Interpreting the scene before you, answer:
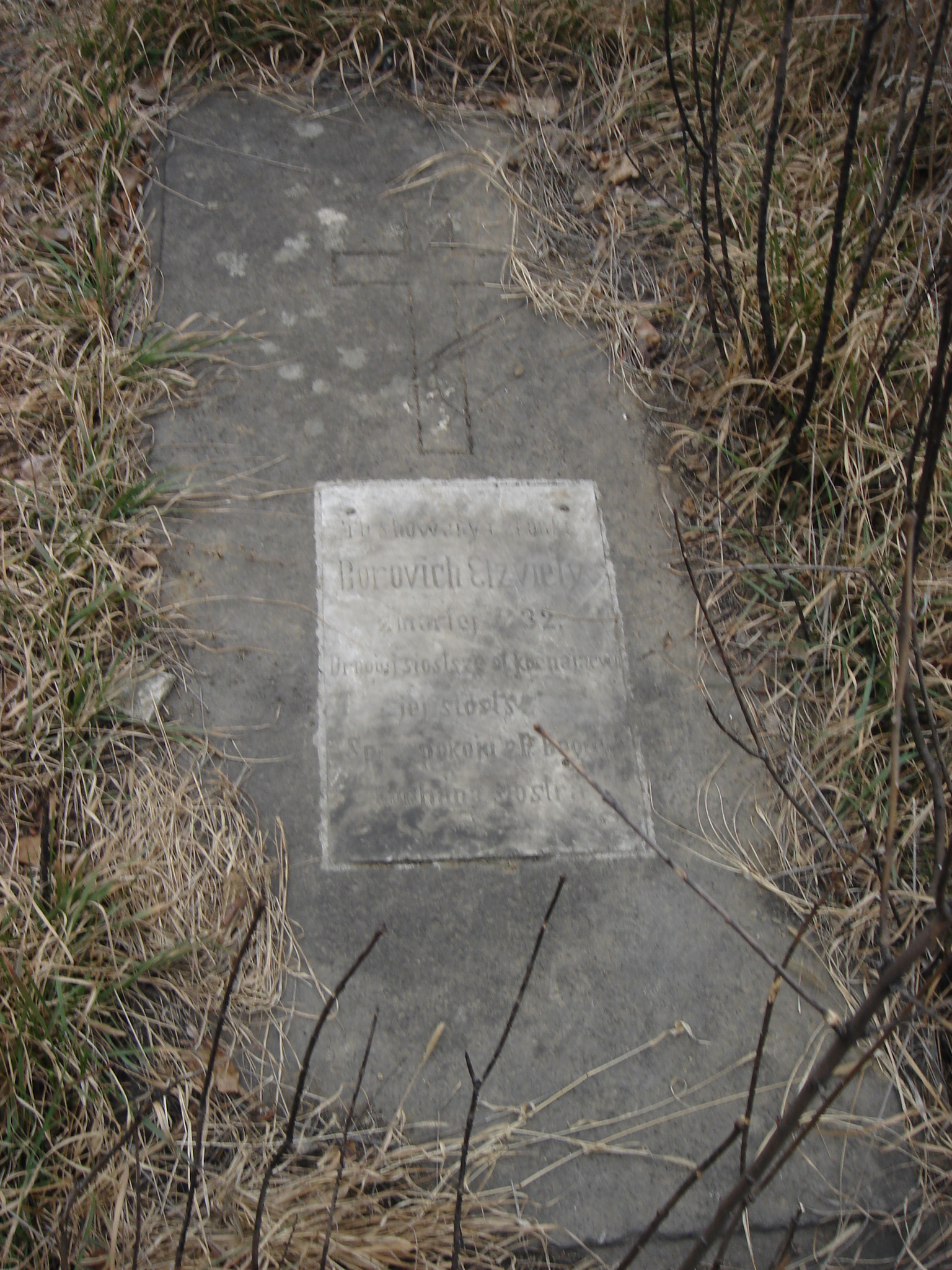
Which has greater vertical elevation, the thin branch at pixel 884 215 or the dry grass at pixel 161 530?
the thin branch at pixel 884 215

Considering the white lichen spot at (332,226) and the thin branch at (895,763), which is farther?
the white lichen spot at (332,226)

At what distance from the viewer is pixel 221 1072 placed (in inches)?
79.3

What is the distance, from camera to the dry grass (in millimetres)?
1938

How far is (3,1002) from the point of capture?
1.91 meters

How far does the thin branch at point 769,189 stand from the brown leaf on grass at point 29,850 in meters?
2.28

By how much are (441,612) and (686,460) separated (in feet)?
2.94

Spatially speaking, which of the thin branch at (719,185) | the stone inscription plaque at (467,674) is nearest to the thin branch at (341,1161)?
the stone inscription plaque at (467,674)

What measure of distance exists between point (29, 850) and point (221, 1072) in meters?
0.64

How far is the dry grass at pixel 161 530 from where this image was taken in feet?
6.36

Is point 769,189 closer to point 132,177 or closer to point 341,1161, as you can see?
point 132,177

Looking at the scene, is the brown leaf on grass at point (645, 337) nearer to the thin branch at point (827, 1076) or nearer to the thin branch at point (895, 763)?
the thin branch at point (895, 763)

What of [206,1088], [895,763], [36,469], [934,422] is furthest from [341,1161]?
[36,469]

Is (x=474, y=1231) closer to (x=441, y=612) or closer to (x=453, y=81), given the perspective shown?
(x=441, y=612)

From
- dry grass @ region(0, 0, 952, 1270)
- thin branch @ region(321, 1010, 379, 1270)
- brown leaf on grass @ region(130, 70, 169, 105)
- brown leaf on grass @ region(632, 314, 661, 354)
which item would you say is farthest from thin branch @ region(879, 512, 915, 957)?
brown leaf on grass @ region(130, 70, 169, 105)
